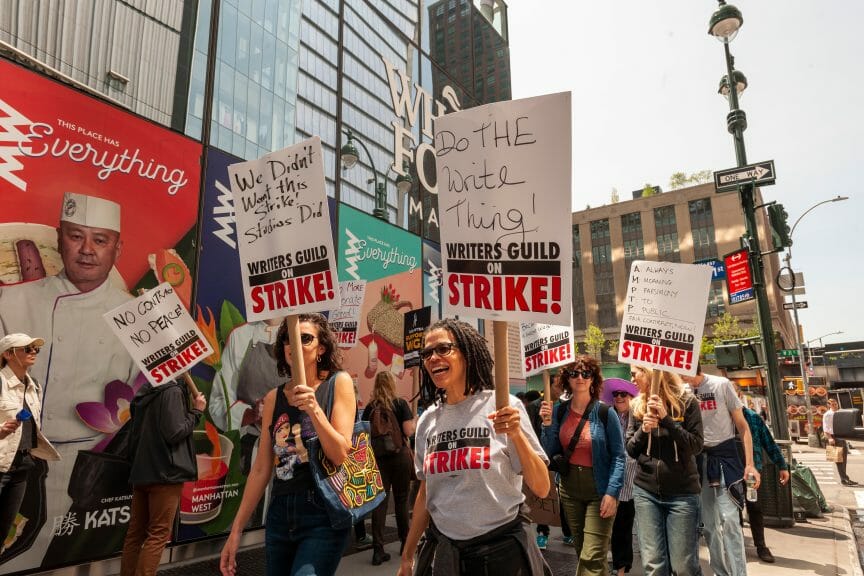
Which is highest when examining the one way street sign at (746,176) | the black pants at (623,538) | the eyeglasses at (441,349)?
the one way street sign at (746,176)

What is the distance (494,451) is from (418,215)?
10.6 metres

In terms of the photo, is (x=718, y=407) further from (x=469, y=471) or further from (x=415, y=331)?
(x=415, y=331)

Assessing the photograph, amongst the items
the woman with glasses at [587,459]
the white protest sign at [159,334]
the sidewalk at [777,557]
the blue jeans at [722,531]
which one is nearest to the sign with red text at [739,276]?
the sidewalk at [777,557]

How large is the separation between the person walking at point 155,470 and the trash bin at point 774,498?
25.3ft

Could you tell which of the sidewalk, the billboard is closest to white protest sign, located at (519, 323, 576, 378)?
the sidewalk

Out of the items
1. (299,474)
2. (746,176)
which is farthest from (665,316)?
(746,176)

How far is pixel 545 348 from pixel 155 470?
3.79 meters

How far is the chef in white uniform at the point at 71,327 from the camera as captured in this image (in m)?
5.60

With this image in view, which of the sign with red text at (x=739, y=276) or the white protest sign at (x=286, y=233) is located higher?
the sign with red text at (x=739, y=276)

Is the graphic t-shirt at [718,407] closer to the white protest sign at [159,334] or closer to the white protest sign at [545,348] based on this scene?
the white protest sign at [545,348]

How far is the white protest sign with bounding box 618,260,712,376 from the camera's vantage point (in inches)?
183

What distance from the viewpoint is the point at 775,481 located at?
8.20 meters

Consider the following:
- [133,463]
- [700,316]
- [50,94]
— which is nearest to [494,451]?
[700,316]

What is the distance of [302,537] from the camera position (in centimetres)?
262
